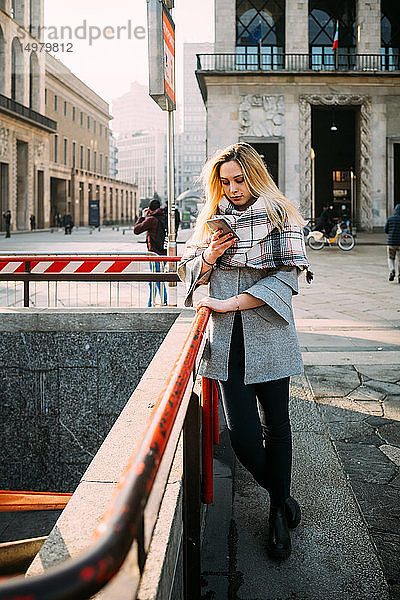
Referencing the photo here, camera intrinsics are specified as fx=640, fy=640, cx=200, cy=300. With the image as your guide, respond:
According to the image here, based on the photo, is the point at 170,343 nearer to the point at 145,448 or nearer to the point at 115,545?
the point at 145,448

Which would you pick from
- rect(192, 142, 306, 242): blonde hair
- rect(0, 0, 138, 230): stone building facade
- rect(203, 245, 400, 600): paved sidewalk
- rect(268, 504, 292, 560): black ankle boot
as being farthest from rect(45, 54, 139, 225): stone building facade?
rect(268, 504, 292, 560): black ankle boot

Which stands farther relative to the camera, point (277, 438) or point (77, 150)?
point (77, 150)

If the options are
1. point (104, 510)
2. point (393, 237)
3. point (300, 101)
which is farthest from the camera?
point (300, 101)

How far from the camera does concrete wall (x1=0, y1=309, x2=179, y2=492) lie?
5715 millimetres

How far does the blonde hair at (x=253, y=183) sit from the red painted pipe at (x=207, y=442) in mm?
810

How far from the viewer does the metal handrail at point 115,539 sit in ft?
2.27

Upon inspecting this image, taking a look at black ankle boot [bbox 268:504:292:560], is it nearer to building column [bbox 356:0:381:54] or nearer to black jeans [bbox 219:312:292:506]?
black jeans [bbox 219:312:292:506]

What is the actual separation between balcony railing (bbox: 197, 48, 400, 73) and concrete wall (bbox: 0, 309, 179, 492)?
2589 cm

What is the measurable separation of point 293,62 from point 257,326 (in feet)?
98.7

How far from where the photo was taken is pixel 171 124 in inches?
374

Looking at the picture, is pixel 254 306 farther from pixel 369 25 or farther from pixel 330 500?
pixel 369 25

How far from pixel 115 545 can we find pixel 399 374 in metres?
5.16

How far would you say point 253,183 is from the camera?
8.93ft

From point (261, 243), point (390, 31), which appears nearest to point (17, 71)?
point (390, 31)
